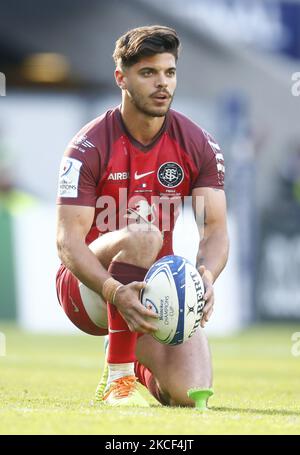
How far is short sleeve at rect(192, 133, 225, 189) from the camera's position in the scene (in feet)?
21.3

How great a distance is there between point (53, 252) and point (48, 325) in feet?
2.79

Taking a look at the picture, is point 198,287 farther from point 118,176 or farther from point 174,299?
point 118,176

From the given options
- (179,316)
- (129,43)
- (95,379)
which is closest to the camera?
(179,316)

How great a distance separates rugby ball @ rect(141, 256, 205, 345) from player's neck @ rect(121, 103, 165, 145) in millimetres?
952

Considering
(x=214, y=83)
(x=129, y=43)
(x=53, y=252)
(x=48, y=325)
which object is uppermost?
(x=214, y=83)

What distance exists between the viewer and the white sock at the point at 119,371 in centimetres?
613

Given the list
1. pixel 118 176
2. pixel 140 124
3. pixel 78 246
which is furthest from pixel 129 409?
pixel 140 124

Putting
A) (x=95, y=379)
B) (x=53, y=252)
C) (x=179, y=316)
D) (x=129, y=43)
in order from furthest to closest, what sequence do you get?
1. (x=53, y=252)
2. (x=95, y=379)
3. (x=129, y=43)
4. (x=179, y=316)

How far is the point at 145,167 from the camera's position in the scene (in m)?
6.50

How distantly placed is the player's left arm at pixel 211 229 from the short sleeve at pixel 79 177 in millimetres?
585

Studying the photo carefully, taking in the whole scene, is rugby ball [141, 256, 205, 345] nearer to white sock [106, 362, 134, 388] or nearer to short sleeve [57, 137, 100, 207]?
white sock [106, 362, 134, 388]

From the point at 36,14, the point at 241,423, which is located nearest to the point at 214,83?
the point at 36,14

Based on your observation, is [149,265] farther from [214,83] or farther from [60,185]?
[214,83]

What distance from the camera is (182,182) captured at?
21.4 feet
